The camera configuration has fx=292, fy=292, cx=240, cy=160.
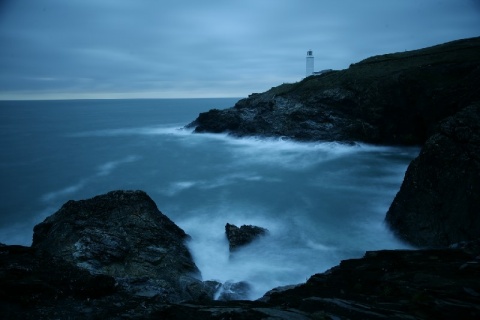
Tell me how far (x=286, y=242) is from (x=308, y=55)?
78923mm

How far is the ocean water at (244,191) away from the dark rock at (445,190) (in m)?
1.65

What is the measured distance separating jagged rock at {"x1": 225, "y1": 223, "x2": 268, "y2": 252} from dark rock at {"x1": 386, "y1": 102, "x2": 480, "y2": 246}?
→ 7.68 metres

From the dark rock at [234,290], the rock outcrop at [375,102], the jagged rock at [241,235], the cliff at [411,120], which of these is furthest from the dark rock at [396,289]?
the rock outcrop at [375,102]

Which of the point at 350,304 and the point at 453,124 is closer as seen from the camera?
the point at 350,304

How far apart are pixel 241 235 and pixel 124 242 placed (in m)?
6.22

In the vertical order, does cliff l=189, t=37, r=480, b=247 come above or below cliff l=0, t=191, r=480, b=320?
above

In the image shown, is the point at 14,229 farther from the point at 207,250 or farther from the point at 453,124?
the point at 453,124

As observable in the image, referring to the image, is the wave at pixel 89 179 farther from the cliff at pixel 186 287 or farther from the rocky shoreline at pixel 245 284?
the cliff at pixel 186 287

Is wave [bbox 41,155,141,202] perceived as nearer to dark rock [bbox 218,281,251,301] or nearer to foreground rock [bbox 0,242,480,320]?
foreground rock [bbox 0,242,480,320]

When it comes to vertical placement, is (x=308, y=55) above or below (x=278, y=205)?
above

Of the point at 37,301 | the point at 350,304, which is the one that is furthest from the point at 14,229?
the point at 350,304

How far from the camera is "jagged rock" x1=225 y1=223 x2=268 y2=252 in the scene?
16.0 m

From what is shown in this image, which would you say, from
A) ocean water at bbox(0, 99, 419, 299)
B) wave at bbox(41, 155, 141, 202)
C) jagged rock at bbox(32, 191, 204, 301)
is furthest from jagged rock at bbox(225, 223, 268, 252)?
wave at bbox(41, 155, 141, 202)

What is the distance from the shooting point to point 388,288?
7895 millimetres
